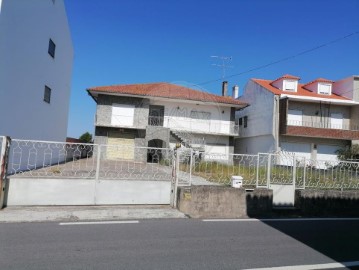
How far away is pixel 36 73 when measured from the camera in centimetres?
1295

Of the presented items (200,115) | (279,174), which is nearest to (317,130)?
(200,115)

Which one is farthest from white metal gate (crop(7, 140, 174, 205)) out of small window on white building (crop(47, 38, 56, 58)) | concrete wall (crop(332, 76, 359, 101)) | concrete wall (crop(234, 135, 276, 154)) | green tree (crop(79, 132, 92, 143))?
green tree (crop(79, 132, 92, 143))

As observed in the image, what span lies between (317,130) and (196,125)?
9.51 meters

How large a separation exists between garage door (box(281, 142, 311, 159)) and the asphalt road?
63.0 ft

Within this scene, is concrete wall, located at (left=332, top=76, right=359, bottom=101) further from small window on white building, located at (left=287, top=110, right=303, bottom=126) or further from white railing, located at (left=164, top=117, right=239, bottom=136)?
white railing, located at (left=164, top=117, right=239, bottom=136)

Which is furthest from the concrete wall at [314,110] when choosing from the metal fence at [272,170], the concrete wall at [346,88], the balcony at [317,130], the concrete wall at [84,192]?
the concrete wall at [84,192]

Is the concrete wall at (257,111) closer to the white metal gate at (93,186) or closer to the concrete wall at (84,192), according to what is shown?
the white metal gate at (93,186)

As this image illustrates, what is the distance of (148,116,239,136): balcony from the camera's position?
24.9m

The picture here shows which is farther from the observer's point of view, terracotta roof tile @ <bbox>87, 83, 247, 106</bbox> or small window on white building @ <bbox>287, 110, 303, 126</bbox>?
small window on white building @ <bbox>287, 110, 303, 126</bbox>

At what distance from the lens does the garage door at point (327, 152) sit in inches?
1023

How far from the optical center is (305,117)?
26031 millimetres

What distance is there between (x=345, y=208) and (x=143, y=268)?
713cm

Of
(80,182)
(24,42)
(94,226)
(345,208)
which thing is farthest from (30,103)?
(345,208)

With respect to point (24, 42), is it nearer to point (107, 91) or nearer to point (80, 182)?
point (80, 182)
